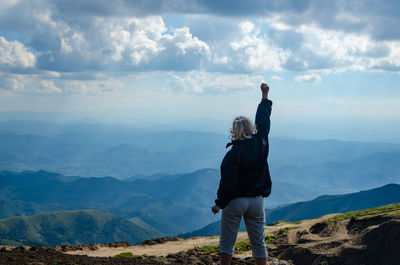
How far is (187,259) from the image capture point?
67.9ft

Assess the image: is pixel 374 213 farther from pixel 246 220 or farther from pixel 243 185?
pixel 243 185

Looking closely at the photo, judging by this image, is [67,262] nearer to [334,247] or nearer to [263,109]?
[263,109]

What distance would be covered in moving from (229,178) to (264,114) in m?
2.16

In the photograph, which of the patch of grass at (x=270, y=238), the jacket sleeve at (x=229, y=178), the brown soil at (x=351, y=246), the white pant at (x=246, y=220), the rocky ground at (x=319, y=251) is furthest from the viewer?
the patch of grass at (x=270, y=238)

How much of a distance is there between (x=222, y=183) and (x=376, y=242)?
14209mm

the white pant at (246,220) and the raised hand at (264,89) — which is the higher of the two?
the raised hand at (264,89)

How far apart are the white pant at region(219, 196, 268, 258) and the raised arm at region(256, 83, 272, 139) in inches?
68.3

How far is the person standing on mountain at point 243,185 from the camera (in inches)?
349

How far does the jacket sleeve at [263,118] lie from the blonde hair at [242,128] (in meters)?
0.53

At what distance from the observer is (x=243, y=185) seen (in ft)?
29.1

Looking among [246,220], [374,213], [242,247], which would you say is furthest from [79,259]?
[374,213]

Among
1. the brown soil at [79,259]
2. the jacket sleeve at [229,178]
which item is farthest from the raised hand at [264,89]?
the brown soil at [79,259]

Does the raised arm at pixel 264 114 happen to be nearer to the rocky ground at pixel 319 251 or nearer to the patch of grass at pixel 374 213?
the rocky ground at pixel 319 251

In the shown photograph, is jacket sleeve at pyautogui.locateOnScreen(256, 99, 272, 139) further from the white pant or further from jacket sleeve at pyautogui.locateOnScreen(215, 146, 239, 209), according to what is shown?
the white pant
